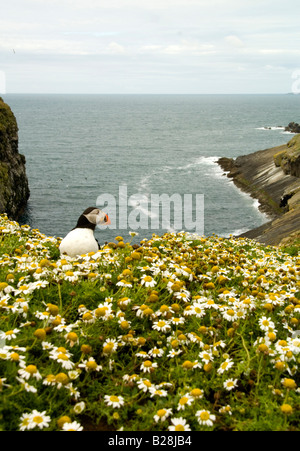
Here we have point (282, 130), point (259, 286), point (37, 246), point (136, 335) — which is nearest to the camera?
point (136, 335)

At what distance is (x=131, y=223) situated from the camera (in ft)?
182

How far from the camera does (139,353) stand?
4.48 m

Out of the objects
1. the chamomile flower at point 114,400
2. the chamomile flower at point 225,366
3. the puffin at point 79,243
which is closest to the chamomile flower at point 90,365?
the chamomile flower at point 114,400

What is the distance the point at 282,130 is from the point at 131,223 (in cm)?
12722

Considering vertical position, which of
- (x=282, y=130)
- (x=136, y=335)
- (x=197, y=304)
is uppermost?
(x=282, y=130)

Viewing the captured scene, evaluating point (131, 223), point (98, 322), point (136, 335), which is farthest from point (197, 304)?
point (131, 223)

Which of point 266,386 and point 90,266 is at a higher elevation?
point 90,266

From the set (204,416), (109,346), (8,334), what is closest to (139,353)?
(109,346)

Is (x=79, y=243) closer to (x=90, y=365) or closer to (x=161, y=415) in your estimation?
(x=90, y=365)

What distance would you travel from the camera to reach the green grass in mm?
3816

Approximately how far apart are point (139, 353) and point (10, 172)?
57.8 metres

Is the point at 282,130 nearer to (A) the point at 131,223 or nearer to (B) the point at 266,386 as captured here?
(A) the point at 131,223

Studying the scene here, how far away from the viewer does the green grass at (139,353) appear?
150 inches

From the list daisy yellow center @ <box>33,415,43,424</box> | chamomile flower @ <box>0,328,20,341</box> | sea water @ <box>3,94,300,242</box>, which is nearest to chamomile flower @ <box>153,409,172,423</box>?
daisy yellow center @ <box>33,415,43,424</box>
